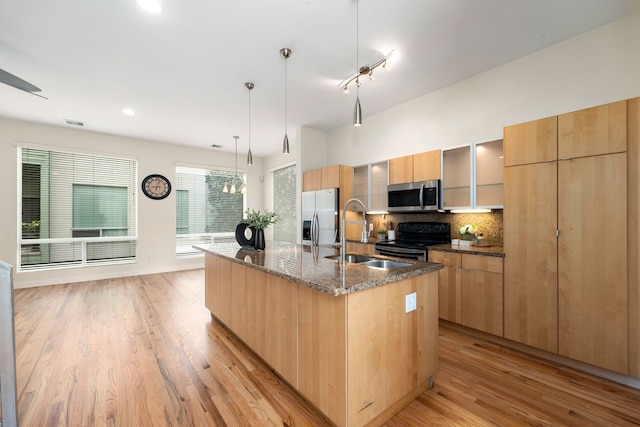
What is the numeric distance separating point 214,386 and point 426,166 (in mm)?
3256

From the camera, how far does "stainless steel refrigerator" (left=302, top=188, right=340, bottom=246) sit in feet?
14.4

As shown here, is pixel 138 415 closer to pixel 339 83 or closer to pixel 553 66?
pixel 339 83

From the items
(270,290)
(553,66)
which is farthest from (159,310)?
(553,66)

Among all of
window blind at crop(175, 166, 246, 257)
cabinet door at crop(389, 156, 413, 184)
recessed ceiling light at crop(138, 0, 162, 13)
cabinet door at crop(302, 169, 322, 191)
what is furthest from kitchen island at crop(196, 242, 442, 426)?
window blind at crop(175, 166, 246, 257)

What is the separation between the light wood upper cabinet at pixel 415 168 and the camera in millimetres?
3388

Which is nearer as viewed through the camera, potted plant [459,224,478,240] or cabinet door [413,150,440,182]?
potted plant [459,224,478,240]

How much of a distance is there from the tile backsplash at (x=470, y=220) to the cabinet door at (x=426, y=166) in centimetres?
54

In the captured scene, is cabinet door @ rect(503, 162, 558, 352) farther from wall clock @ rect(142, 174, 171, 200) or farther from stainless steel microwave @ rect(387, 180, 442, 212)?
wall clock @ rect(142, 174, 171, 200)

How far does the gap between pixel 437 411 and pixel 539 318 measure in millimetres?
1385

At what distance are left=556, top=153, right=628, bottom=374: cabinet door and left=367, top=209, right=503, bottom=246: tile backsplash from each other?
2.53 ft

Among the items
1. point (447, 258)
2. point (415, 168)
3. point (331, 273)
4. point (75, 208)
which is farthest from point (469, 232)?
point (75, 208)

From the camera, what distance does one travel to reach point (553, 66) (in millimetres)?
2656

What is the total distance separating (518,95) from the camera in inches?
114

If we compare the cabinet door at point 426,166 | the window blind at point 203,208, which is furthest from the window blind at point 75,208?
the cabinet door at point 426,166
